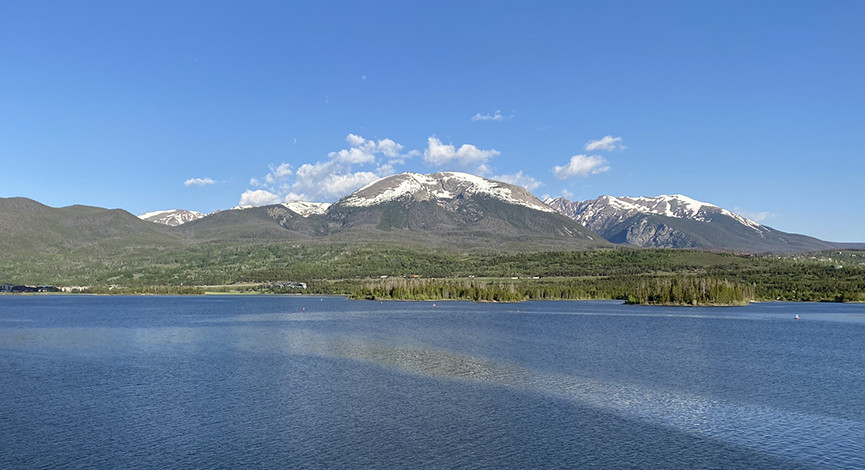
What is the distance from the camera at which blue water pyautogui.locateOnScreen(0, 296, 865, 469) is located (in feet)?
141

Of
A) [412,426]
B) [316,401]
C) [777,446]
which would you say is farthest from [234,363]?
[777,446]

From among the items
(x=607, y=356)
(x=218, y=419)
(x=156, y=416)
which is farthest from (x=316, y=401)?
(x=607, y=356)

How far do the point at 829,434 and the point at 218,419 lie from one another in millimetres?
46996

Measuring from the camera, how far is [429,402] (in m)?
58.8

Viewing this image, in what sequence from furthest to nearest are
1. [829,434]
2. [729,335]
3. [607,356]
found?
[729,335]
[607,356]
[829,434]

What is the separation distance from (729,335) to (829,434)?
82.0 m

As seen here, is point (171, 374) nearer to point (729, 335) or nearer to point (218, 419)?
point (218, 419)

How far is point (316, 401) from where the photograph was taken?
59.2 metres

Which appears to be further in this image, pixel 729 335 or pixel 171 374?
pixel 729 335

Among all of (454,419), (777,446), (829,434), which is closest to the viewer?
(777,446)

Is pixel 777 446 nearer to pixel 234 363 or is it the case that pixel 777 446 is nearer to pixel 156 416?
pixel 156 416

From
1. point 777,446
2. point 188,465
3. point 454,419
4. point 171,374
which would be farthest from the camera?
point 171,374

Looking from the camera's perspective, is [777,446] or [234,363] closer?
[777,446]

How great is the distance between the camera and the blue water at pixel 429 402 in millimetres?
43031
